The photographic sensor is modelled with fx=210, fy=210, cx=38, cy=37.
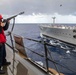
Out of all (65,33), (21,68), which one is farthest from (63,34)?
(21,68)

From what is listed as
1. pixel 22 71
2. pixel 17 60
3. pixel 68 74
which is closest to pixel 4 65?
pixel 17 60

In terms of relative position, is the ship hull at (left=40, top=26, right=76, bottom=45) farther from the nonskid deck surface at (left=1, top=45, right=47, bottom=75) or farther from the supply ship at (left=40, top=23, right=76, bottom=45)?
the nonskid deck surface at (left=1, top=45, right=47, bottom=75)

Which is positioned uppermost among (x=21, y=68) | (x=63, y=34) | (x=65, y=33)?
(x=21, y=68)

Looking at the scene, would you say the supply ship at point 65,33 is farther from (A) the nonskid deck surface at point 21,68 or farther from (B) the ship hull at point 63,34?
(A) the nonskid deck surface at point 21,68

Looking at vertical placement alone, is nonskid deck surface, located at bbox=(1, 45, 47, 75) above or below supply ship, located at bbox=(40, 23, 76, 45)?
above

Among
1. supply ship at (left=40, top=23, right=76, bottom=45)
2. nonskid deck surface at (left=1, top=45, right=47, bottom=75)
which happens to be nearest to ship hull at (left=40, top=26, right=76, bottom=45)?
supply ship at (left=40, top=23, right=76, bottom=45)

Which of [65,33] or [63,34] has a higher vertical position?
[65,33]

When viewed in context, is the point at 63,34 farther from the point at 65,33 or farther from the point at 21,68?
the point at 21,68

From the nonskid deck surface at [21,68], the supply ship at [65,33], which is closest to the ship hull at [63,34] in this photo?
the supply ship at [65,33]

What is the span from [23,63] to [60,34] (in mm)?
38658

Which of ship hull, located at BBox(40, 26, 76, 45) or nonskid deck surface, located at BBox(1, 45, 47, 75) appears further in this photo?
ship hull, located at BBox(40, 26, 76, 45)

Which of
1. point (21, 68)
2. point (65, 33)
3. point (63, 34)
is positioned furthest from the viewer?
point (63, 34)

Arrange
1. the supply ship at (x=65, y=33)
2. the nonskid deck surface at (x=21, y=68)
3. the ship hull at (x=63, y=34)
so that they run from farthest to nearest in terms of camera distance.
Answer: the ship hull at (x=63, y=34) → the supply ship at (x=65, y=33) → the nonskid deck surface at (x=21, y=68)

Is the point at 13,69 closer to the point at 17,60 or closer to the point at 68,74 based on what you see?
the point at 17,60
